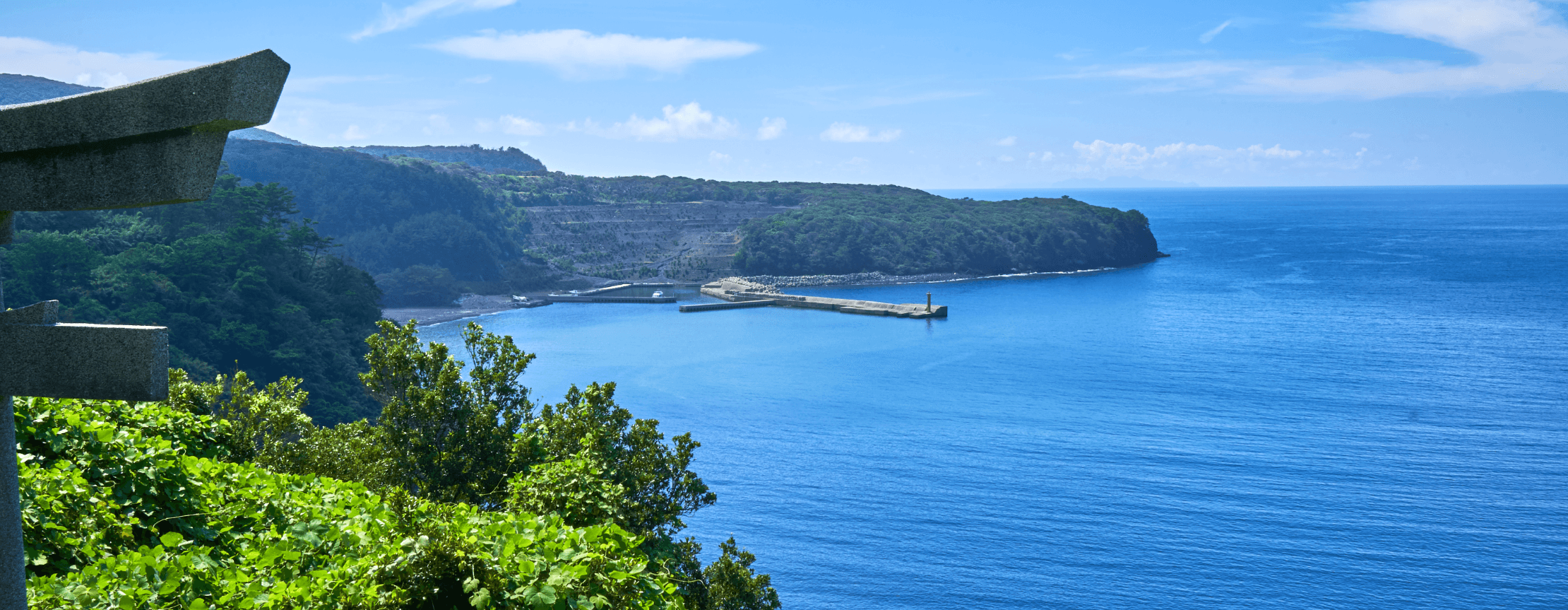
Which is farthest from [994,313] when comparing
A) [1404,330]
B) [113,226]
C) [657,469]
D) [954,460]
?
[657,469]

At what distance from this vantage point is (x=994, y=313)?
11169cm

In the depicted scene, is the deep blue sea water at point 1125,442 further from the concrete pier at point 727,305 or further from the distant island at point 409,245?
the distant island at point 409,245

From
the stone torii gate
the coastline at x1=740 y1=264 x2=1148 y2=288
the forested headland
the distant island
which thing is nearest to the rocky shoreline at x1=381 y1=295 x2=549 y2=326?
the distant island

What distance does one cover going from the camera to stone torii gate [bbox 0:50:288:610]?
4051 mm

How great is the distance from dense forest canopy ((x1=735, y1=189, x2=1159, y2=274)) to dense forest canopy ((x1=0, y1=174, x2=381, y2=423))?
82142 millimetres

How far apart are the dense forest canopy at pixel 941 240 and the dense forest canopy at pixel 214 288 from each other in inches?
3234

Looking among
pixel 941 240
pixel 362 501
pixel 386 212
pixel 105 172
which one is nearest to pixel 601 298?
pixel 386 212

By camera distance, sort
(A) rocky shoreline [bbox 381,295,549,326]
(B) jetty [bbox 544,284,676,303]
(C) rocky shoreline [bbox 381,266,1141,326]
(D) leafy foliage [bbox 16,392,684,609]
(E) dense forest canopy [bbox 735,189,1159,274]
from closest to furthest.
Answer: (D) leafy foliage [bbox 16,392,684,609] → (A) rocky shoreline [bbox 381,295,549,326] → (C) rocky shoreline [bbox 381,266,1141,326] → (B) jetty [bbox 544,284,676,303] → (E) dense forest canopy [bbox 735,189,1159,274]

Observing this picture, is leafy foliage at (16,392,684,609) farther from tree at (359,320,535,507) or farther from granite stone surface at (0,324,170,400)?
tree at (359,320,535,507)

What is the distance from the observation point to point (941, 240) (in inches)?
6097

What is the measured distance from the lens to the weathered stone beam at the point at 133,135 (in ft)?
13.2

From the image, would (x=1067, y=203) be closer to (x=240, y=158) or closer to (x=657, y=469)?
(x=240, y=158)

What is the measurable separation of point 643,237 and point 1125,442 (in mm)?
112947

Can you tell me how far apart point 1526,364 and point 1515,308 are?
3498cm
